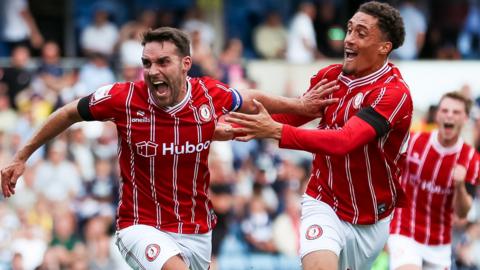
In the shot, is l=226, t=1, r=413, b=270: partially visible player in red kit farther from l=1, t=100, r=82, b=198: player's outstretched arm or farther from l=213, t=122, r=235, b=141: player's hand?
l=1, t=100, r=82, b=198: player's outstretched arm

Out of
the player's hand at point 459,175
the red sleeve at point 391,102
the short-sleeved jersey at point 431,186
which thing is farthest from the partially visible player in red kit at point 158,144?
the short-sleeved jersey at point 431,186

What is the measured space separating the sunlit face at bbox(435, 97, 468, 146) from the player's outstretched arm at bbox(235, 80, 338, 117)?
6.47 feet

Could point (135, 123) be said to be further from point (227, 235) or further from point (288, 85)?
point (288, 85)

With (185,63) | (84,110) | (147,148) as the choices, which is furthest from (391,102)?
(84,110)

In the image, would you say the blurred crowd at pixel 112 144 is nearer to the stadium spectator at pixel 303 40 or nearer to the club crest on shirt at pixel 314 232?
the stadium spectator at pixel 303 40

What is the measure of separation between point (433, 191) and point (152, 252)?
3.10 m

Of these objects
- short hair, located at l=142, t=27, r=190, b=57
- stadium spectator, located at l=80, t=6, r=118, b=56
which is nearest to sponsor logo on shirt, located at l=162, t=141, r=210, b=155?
short hair, located at l=142, t=27, r=190, b=57

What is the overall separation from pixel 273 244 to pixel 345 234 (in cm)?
625

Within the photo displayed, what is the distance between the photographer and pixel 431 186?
10.4m

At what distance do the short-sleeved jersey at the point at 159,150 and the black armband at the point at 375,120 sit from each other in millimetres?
1114

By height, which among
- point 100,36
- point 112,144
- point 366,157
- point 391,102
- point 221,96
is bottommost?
point 112,144

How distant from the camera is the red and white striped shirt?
27.7 ft

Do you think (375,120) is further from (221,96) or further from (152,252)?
(152,252)

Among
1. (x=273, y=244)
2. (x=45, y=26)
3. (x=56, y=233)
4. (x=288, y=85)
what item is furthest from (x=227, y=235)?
(x=45, y=26)
